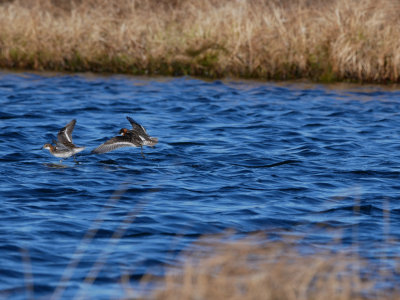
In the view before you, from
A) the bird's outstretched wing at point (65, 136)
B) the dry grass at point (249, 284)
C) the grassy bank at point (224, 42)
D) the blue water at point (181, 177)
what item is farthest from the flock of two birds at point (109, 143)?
the grassy bank at point (224, 42)

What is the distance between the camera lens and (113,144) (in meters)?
10.8

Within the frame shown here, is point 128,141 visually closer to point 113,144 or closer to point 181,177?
point 113,144

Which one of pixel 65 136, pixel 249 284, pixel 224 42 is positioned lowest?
pixel 65 136

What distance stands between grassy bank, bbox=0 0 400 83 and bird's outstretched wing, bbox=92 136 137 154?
810cm

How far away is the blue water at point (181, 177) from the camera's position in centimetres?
664

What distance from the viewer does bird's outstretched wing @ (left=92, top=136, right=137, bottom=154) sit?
1070cm

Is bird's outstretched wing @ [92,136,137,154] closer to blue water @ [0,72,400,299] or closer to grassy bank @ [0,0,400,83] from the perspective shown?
blue water @ [0,72,400,299]

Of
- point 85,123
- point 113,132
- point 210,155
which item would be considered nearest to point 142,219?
point 210,155

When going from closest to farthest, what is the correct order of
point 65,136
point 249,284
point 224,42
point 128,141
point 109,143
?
point 249,284, point 109,143, point 128,141, point 65,136, point 224,42

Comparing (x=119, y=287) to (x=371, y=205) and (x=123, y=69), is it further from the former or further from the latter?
(x=123, y=69)

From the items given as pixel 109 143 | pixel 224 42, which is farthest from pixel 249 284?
pixel 224 42

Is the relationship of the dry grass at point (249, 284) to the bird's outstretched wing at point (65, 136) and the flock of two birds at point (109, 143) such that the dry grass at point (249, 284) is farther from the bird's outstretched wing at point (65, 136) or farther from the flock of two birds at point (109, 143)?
the bird's outstretched wing at point (65, 136)

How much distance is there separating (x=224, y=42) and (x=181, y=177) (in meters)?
9.37

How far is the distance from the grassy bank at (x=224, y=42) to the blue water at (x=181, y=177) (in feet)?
2.51
